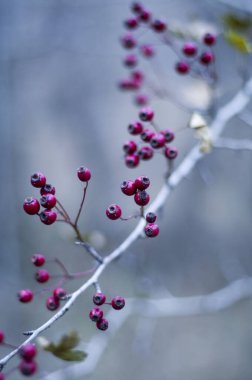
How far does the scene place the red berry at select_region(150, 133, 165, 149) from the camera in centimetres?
131

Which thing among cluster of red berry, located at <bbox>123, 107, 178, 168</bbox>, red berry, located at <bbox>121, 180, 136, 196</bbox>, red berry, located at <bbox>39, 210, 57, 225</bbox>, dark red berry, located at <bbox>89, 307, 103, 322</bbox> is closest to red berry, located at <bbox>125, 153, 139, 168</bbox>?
cluster of red berry, located at <bbox>123, 107, 178, 168</bbox>

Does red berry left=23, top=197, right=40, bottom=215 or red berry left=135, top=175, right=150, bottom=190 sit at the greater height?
red berry left=135, top=175, right=150, bottom=190

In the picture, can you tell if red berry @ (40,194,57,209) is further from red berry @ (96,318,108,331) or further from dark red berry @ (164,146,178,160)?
dark red berry @ (164,146,178,160)

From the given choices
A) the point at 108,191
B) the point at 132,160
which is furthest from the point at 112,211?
the point at 108,191

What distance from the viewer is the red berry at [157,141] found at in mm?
1310

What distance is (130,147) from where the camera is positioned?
4.64 ft

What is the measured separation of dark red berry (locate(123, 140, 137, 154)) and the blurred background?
2.08 m

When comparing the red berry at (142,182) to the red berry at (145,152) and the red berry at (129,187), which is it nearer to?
the red berry at (129,187)

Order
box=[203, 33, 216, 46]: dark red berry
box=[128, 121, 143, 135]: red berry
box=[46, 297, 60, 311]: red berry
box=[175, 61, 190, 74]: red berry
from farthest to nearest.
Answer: box=[175, 61, 190, 74]: red berry
box=[203, 33, 216, 46]: dark red berry
box=[128, 121, 143, 135]: red berry
box=[46, 297, 60, 311]: red berry

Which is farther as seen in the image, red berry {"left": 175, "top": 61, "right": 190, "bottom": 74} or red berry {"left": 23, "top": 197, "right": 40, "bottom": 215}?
red berry {"left": 175, "top": 61, "right": 190, "bottom": 74}

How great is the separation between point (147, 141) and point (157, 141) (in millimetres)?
48

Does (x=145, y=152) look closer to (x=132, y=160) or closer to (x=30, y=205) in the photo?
(x=132, y=160)

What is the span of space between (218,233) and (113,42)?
7.27ft

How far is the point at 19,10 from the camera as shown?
401cm
